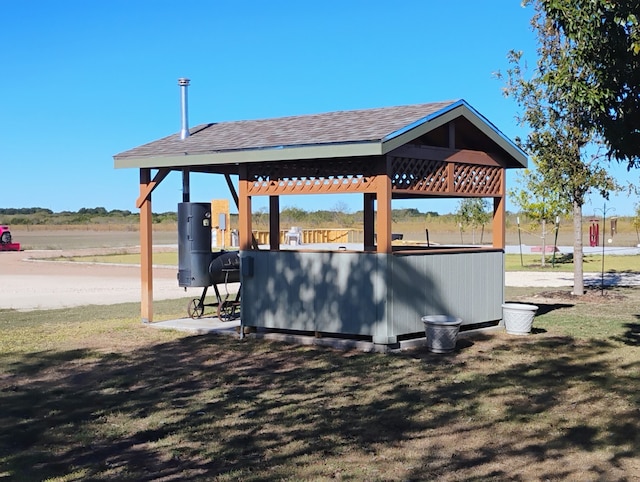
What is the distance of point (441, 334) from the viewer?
9812 mm

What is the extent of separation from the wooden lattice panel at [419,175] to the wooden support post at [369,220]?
2.13m

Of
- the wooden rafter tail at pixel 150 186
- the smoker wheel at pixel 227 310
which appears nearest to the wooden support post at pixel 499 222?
the smoker wheel at pixel 227 310

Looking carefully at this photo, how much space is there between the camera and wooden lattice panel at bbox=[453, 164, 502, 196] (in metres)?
11.5

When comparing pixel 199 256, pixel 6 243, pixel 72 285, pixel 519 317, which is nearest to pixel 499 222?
pixel 519 317

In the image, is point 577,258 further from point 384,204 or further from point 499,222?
point 384,204

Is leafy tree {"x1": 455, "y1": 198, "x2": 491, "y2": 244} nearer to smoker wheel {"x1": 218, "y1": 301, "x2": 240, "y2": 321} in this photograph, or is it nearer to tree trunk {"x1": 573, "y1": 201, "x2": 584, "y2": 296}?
tree trunk {"x1": 573, "y1": 201, "x2": 584, "y2": 296}

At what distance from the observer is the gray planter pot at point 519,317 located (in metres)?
11.1

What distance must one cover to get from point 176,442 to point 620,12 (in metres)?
6.21

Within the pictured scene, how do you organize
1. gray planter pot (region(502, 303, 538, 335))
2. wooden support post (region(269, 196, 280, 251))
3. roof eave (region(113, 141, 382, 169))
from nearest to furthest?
1. roof eave (region(113, 141, 382, 169))
2. gray planter pot (region(502, 303, 538, 335))
3. wooden support post (region(269, 196, 280, 251))

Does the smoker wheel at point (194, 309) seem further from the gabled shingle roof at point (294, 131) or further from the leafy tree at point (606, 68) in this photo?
the leafy tree at point (606, 68)

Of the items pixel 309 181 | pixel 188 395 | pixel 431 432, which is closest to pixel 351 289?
pixel 309 181

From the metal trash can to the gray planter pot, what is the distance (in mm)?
1660

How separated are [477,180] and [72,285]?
43.8 feet

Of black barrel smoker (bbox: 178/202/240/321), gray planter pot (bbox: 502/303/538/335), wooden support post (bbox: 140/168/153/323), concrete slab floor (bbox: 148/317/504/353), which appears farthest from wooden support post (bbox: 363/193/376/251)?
wooden support post (bbox: 140/168/153/323)
